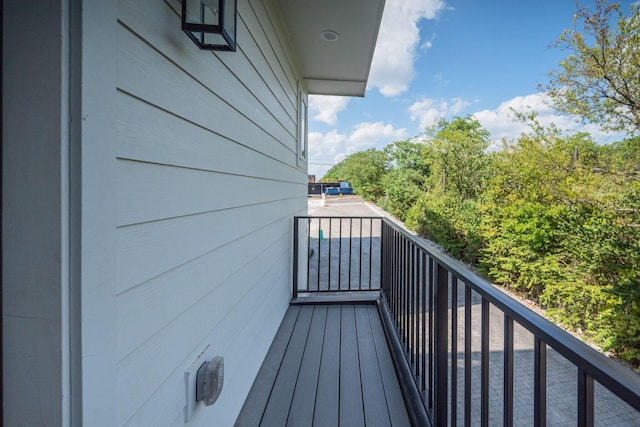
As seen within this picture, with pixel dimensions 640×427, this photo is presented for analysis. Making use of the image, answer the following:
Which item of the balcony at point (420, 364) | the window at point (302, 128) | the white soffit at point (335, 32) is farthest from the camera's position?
the window at point (302, 128)

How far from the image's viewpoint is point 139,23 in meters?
0.78

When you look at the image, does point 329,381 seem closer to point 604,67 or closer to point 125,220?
point 125,220

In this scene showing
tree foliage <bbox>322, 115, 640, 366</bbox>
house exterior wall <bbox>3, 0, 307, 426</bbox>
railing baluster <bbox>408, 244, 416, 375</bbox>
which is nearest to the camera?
house exterior wall <bbox>3, 0, 307, 426</bbox>

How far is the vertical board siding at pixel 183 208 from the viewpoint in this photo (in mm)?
750

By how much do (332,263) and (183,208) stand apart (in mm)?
5208

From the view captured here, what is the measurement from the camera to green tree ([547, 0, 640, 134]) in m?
4.09

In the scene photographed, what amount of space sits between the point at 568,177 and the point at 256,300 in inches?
210

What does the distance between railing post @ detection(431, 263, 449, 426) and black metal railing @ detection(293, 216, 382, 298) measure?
5.45 ft

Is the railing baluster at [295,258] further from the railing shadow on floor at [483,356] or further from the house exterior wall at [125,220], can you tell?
the house exterior wall at [125,220]

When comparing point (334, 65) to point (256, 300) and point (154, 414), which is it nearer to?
point (256, 300)

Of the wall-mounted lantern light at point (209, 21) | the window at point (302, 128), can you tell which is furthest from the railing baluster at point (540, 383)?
the window at point (302, 128)

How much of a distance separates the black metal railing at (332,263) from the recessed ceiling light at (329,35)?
5.64 feet

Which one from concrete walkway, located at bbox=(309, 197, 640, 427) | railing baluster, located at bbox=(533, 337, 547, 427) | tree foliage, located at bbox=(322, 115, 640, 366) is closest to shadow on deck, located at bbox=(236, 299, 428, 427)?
concrete walkway, located at bbox=(309, 197, 640, 427)

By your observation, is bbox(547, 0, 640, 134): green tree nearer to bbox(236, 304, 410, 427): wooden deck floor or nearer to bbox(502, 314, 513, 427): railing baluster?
bbox(236, 304, 410, 427): wooden deck floor
